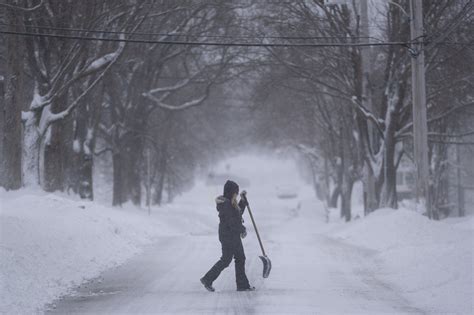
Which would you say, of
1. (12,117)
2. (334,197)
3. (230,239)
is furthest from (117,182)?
(230,239)

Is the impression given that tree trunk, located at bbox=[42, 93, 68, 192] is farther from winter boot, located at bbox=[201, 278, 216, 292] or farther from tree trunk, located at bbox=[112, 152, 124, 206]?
winter boot, located at bbox=[201, 278, 216, 292]

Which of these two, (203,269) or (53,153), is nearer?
(203,269)

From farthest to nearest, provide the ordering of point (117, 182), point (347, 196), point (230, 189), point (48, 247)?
point (347, 196), point (117, 182), point (48, 247), point (230, 189)

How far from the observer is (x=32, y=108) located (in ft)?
77.5

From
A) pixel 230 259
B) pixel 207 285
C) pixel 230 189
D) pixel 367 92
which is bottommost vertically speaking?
pixel 207 285

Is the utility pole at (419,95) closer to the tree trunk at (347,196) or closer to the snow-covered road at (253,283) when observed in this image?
the snow-covered road at (253,283)

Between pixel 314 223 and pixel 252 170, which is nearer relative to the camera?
pixel 314 223

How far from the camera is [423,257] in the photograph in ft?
50.6

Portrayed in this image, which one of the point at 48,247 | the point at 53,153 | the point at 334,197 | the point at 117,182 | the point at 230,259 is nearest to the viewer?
the point at 230,259

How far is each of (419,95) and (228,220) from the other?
387 inches

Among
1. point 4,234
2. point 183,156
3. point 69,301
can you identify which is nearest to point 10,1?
point 4,234

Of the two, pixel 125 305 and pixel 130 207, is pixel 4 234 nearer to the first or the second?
pixel 125 305

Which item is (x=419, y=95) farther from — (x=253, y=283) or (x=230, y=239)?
(x=230, y=239)

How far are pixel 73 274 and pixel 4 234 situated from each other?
4.56 ft
